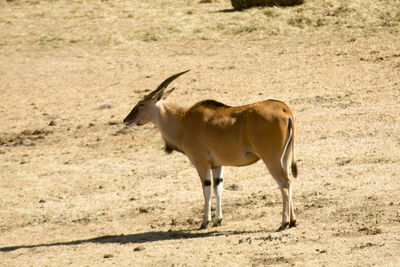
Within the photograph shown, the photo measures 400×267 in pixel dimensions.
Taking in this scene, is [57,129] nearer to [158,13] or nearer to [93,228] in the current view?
[93,228]

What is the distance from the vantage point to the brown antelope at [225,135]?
26.6 ft

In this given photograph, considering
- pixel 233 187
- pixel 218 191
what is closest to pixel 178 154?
pixel 233 187

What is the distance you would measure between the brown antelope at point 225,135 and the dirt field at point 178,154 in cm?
54

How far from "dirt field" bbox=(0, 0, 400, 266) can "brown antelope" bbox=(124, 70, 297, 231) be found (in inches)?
21.3

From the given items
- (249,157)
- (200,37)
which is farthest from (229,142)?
(200,37)

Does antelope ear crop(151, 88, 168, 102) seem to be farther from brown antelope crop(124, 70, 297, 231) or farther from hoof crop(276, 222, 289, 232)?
hoof crop(276, 222, 289, 232)

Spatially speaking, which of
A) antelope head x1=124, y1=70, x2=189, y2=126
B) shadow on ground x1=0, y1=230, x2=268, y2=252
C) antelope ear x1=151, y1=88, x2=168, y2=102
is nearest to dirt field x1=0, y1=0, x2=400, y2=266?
shadow on ground x1=0, y1=230, x2=268, y2=252

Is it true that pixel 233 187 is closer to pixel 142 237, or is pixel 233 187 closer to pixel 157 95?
pixel 157 95

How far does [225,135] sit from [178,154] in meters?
3.62

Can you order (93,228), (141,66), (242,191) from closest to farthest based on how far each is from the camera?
1. (93,228)
2. (242,191)
3. (141,66)

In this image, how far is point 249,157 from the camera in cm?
844

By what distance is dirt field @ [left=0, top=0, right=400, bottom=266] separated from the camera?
8102 millimetres

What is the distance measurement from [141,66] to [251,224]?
9369 millimetres

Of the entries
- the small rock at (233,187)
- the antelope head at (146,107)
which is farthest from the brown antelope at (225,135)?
the small rock at (233,187)
